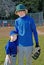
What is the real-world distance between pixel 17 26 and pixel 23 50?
0.56 meters

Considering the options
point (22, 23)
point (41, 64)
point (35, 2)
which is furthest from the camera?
point (35, 2)

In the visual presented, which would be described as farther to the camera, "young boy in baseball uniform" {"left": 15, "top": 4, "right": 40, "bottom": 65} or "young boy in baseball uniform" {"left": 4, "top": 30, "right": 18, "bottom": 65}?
"young boy in baseball uniform" {"left": 4, "top": 30, "right": 18, "bottom": 65}

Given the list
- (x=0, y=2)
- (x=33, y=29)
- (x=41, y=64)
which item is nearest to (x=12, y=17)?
(x=0, y=2)

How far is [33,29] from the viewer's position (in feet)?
22.0

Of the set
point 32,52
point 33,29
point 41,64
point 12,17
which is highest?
point 33,29

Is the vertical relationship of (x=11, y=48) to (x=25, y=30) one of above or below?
below

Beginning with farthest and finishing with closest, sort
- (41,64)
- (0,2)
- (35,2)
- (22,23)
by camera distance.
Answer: (35,2) < (0,2) < (41,64) < (22,23)

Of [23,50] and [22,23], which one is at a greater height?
[22,23]

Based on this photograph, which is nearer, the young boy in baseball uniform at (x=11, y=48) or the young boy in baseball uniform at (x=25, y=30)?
the young boy in baseball uniform at (x=25, y=30)

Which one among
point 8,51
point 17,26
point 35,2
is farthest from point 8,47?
point 35,2

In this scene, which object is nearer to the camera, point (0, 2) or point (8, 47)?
point (8, 47)

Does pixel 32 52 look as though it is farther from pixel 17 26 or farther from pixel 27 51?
pixel 17 26

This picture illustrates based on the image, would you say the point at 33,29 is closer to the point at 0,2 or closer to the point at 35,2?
the point at 0,2

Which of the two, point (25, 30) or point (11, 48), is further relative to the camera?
point (11, 48)
